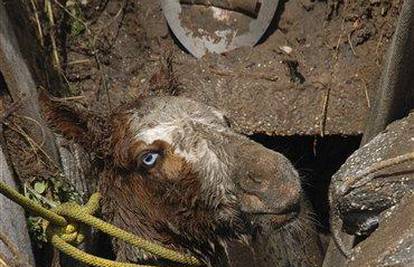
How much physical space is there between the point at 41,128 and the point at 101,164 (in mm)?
420

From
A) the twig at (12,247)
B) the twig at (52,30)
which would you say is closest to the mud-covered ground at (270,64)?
the twig at (52,30)

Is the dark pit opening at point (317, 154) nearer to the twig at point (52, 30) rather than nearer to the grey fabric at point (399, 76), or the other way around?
the twig at point (52, 30)

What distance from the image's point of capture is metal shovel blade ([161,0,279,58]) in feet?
19.5

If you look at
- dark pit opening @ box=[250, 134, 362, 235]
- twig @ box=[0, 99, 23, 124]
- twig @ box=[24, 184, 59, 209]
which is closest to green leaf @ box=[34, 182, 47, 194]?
twig @ box=[24, 184, 59, 209]

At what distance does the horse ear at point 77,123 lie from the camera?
4.27 meters

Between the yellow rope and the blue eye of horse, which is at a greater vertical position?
the blue eye of horse

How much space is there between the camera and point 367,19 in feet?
18.8

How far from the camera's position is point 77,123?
434cm

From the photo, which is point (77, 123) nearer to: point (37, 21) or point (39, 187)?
point (39, 187)

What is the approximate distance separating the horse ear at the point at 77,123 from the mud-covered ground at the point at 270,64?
1043 millimetres

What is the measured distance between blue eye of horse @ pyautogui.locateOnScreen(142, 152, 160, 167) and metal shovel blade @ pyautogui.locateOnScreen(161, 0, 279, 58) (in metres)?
1.83

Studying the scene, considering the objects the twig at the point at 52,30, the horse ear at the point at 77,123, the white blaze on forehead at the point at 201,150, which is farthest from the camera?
the twig at the point at 52,30

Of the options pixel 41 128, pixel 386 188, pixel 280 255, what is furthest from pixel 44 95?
pixel 386 188

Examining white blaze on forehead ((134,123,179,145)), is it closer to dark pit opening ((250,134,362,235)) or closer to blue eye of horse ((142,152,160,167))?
blue eye of horse ((142,152,160,167))
